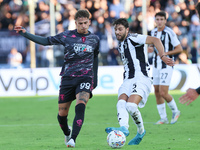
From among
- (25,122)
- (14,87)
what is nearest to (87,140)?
(25,122)

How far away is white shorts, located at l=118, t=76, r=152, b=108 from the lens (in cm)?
690

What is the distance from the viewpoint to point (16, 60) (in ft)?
63.6

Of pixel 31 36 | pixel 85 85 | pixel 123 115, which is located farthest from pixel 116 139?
pixel 31 36

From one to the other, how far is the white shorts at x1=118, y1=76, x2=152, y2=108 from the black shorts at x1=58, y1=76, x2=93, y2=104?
554mm

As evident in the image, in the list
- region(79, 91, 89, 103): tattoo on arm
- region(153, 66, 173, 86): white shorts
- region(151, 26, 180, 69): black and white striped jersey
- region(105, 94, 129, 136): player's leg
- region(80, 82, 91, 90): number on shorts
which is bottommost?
region(153, 66, 173, 86): white shorts

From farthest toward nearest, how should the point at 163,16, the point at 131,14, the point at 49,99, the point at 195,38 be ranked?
the point at 131,14 → the point at 195,38 → the point at 49,99 → the point at 163,16

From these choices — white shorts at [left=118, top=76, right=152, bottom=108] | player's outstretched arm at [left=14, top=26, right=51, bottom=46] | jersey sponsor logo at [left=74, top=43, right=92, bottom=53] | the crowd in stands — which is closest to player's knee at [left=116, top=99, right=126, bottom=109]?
white shorts at [left=118, top=76, right=152, bottom=108]

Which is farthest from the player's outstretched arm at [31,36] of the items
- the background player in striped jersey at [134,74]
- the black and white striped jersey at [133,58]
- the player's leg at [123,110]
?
the player's leg at [123,110]

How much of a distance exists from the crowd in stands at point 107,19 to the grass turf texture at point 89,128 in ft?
13.7

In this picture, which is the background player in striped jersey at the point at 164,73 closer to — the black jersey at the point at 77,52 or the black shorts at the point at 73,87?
the black jersey at the point at 77,52

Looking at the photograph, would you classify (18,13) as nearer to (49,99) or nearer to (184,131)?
(49,99)

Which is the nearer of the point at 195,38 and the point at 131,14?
the point at 195,38

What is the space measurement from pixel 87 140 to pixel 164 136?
4.14ft

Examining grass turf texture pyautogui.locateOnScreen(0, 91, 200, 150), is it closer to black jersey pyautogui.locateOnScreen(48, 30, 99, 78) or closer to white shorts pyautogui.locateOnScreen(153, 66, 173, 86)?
white shorts pyautogui.locateOnScreen(153, 66, 173, 86)
